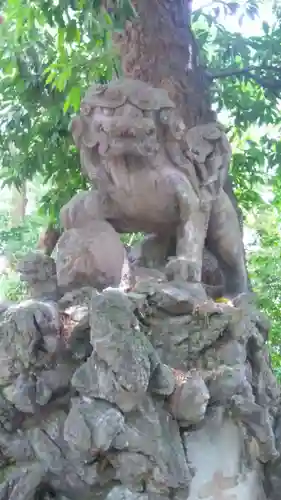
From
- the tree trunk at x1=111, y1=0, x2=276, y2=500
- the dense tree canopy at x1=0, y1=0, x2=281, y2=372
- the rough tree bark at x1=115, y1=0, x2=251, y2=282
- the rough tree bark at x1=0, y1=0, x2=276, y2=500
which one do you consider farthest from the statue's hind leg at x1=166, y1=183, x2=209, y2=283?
the dense tree canopy at x1=0, y1=0, x2=281, y2=372

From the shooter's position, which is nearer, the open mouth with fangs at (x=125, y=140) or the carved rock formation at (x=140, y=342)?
the carved rock formation at (x=140, y=342)

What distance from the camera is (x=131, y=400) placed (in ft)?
5.40

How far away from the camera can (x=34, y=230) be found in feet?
17.8

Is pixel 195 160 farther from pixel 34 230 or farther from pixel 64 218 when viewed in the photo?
pixel 34 230

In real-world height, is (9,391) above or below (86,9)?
below

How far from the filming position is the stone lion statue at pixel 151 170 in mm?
2182

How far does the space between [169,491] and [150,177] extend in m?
1.07

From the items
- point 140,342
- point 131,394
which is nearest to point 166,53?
point 140,342

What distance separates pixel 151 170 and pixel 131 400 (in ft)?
3.02

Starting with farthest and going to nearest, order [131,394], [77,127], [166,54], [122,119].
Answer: [166,54], [77,127], [122,119], [131,394]

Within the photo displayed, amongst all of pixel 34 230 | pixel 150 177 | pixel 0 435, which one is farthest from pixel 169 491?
pixel 34 230

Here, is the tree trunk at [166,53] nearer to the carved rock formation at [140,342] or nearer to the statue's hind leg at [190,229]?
the carved rock formation at [140,342]

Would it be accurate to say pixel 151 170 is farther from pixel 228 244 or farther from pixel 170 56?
pixel 170 56

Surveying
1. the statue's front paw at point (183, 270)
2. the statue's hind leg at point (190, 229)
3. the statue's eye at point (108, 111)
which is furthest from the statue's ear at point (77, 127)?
the statue's front paw at point (183, 270)
